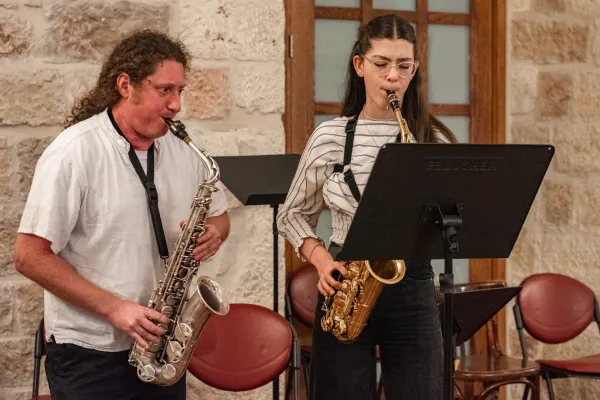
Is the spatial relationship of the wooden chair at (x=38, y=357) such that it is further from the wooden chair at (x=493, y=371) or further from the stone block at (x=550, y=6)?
the stone block at (x=550, y=6)

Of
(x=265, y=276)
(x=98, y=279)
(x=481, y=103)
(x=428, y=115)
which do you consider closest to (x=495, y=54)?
(x=481, y=103)

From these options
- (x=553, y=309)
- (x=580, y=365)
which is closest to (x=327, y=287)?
Answer: (x=580, y=365)

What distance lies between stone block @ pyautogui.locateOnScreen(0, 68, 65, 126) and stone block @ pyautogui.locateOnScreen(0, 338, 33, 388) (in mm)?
834

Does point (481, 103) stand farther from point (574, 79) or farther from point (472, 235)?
point (472, 235)

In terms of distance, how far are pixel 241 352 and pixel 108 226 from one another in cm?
90

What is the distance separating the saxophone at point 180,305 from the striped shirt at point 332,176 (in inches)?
9.9

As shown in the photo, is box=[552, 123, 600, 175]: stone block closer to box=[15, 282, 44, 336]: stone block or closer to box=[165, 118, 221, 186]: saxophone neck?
box=[165, 118, 221, 186]: saxophone neck

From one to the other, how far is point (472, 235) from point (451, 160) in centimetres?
26

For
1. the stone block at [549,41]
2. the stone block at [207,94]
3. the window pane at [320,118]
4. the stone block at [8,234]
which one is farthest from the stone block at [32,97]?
the stone block at [549,41]

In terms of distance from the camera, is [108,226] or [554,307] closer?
[108,226]

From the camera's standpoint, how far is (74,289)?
2.40 metres

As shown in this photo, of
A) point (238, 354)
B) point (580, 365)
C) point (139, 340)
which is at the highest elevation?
point (139, 340)

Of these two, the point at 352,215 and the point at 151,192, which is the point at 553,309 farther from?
the point at 151,192

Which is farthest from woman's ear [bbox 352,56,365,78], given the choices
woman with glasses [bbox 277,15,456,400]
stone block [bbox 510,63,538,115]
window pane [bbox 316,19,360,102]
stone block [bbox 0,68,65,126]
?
stone block [bbox 510,63,538,115]
